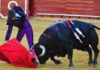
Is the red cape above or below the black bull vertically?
below

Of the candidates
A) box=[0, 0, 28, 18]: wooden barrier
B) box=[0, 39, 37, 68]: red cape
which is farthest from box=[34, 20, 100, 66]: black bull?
box=[0, 0, 28, 18]: wooden barrier

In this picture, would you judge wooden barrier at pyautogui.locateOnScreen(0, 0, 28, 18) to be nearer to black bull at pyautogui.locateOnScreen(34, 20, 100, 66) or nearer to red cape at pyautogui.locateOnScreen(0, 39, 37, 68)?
red cape at pyautogui.locateOnScreen(0, 39, 37, 68)

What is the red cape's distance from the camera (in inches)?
298

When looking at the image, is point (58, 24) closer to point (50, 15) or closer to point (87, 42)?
point (87, 42)

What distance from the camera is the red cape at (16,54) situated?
7.58m

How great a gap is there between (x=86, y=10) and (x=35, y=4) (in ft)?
6.35

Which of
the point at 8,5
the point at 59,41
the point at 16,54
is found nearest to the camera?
the point at 59,41

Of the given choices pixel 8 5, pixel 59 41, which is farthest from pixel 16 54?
pixel 8 5

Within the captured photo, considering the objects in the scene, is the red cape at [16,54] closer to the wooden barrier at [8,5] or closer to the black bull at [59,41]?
the black bull at [59,41]

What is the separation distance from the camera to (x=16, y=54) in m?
7.68

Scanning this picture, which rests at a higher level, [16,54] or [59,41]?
[59,41]

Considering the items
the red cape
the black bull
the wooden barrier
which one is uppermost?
the black bull

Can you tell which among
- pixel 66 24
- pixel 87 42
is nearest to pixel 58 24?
pixel 66 24

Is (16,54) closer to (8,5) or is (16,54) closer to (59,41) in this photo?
(59,41)
